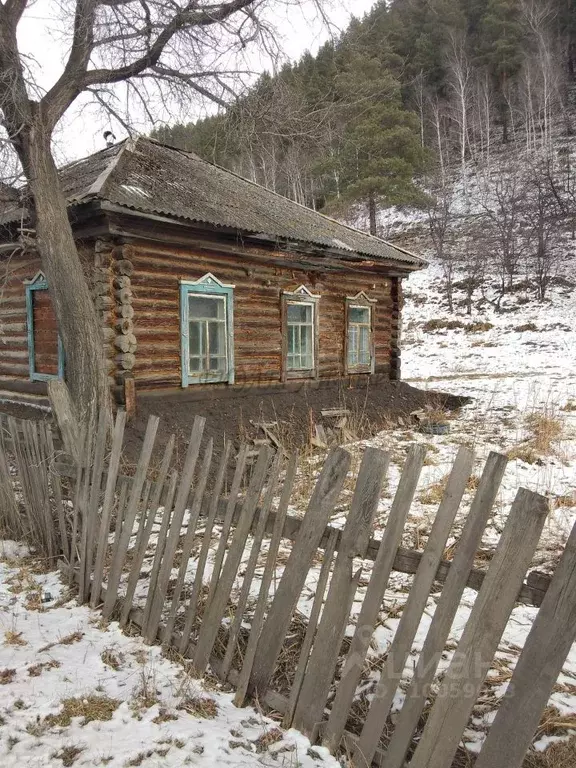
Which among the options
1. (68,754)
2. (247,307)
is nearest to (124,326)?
(247,307)

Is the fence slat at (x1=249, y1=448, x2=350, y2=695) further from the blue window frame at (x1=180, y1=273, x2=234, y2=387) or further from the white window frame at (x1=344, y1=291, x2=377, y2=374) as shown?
the white window frame at (x1=344, y1=291, x2=377, y2=374)

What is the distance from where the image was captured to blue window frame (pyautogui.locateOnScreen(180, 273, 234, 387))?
8656 mm

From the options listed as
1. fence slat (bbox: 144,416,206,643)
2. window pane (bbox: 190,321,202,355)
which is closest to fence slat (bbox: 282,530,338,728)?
fence slat (bbox: 144,416,206,643)

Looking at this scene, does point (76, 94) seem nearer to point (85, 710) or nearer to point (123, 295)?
point (123, 295)

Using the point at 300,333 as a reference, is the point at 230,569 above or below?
below

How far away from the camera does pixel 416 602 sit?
6.32 ft

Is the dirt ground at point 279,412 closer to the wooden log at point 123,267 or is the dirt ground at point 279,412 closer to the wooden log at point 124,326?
the wooden log at point 124,326

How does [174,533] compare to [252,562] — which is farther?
[174,533]

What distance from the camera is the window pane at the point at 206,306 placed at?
891 centimetres

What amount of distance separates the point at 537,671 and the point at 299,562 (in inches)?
40.3

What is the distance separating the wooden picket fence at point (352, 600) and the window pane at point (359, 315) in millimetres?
9052

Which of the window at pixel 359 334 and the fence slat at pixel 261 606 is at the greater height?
the window at pixel 359 334

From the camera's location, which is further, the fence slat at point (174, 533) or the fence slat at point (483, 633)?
the fence slat at point (174, 533)

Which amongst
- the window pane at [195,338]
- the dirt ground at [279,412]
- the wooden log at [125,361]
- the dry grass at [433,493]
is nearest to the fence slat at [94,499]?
the dirt ground at [279,412]
